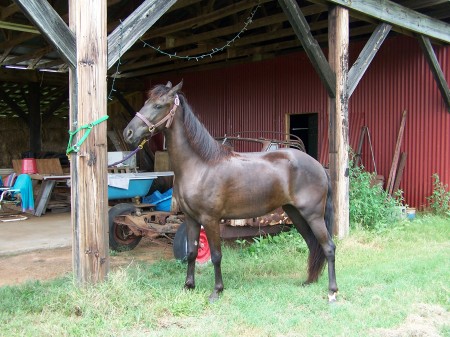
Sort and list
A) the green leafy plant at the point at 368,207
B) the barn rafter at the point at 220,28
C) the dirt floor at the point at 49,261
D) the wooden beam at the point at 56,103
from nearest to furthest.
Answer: the dirt floor at the point at 49,261 < the green leafy plant at the point at 368,207 < the barn rafter at the point at 220,28 < the wooden beam at the point at 56,103

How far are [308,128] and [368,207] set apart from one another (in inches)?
196

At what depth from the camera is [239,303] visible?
3980 millimetres

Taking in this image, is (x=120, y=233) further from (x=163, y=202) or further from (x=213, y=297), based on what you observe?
(x=213, y=297)

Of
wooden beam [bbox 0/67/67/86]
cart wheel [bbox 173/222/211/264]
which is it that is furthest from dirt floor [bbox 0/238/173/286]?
wooden beam [bbox 0/67/67/86]

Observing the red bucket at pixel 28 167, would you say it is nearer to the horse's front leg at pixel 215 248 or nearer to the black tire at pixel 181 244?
the black tire at pixel 181 244

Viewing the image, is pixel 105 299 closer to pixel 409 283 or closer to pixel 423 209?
pixel 409 283

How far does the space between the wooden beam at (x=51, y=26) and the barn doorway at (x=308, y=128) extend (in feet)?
27.0

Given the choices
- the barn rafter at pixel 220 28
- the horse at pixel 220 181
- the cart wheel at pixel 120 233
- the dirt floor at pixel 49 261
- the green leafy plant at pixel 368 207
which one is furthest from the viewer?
the barn rafter at pixel 220 28

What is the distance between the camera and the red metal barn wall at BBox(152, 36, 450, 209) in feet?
29.6

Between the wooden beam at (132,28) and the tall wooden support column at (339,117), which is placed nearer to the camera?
the wooden beam at (132,28)

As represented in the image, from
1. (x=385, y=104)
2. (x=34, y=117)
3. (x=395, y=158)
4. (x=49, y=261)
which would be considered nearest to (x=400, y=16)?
(x=385, y=104)

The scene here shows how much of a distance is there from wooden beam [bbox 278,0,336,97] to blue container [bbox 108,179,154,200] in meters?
3.88

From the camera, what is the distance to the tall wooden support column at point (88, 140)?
3.87m

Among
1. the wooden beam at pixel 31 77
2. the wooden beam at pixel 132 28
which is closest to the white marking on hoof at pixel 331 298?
the wooden beam at pixel 132 28
